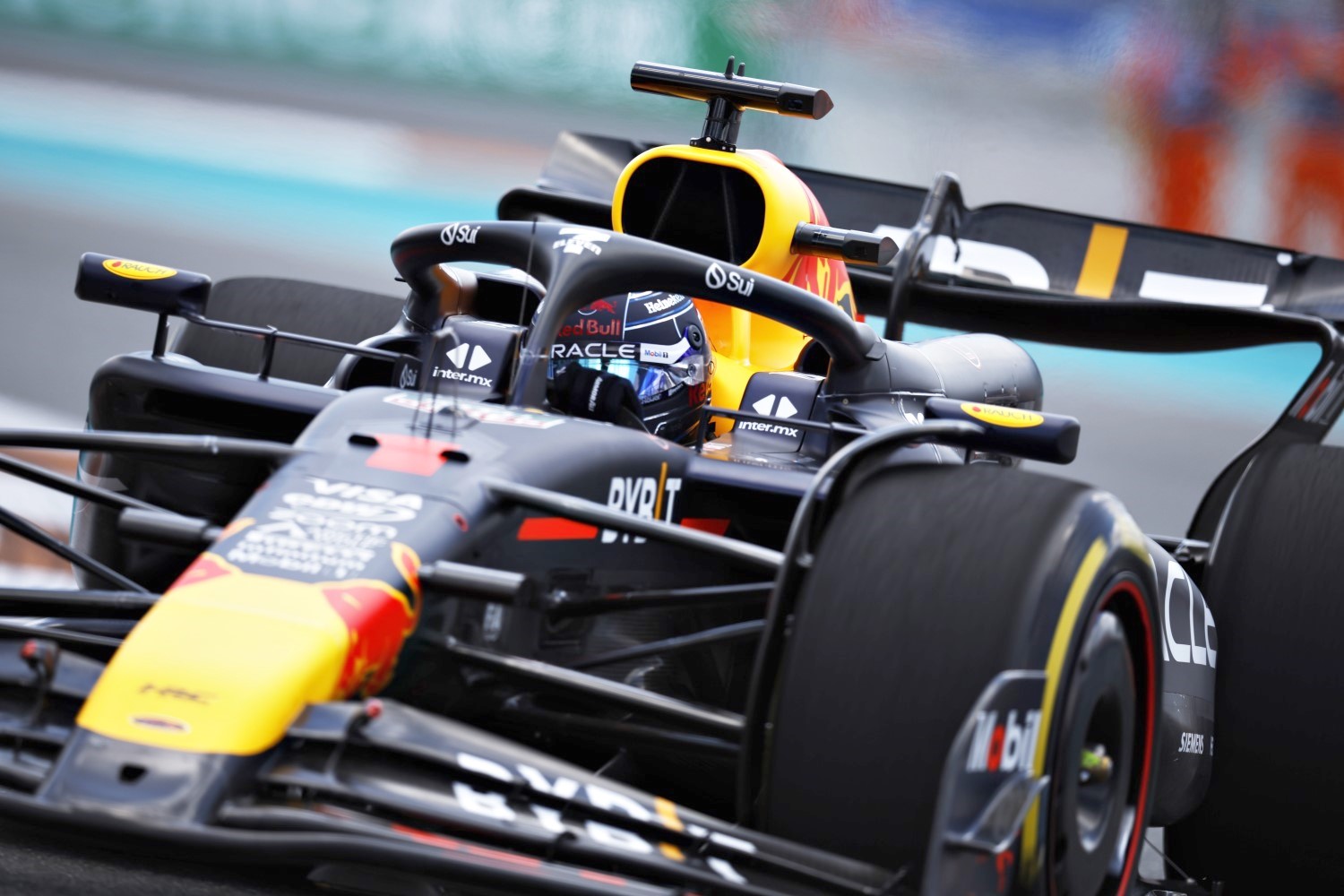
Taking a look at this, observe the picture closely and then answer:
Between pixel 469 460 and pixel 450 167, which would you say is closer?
pixel 469 460

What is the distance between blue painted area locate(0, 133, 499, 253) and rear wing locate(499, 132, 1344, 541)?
636 centimetres

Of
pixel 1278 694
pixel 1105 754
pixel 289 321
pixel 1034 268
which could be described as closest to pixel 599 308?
pixel 1105 754

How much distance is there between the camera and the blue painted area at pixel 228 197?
38.8 feet

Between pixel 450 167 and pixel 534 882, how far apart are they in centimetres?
1164

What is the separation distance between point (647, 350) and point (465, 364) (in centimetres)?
38

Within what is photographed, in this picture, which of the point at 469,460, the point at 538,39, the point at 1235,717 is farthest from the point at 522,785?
the point at 538,39

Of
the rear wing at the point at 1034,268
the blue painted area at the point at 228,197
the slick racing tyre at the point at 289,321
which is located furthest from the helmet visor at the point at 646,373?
the blue painted area at the point at 228,197

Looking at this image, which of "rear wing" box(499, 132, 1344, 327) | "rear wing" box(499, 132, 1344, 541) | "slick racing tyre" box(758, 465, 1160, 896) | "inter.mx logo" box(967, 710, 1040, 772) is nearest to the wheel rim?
"slick racing tyre" box(758, 465, 1160, 896)

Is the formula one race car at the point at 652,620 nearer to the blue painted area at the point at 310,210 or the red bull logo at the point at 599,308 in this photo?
the red bull logo at the point at 599,308

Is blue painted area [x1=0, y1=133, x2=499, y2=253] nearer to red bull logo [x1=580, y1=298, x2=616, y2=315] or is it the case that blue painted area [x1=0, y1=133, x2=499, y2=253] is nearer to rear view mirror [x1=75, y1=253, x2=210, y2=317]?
rear view mirror [x1=75, y1=253, x2=210, y2=317]

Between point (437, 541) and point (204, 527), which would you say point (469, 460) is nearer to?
point (437, 541)

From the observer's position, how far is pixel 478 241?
10.6 ft

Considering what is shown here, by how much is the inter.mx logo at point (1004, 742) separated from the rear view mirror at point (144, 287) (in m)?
1.83

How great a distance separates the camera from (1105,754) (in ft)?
8.59
